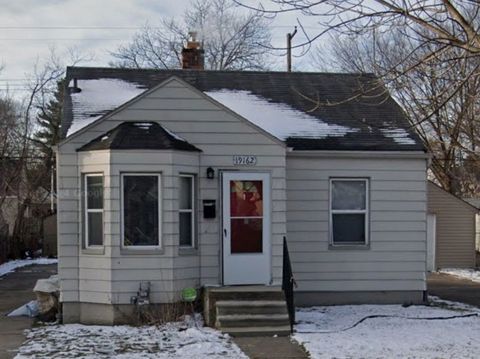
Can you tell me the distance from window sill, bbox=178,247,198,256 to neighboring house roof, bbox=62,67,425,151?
2951 mm

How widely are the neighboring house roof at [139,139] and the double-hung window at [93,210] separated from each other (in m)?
0.59

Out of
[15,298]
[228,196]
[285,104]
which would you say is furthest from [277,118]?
[15,298]

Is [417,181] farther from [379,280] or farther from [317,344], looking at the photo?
[317,344]

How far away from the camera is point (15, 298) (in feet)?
48.4

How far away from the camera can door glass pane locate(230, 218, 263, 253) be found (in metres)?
12.0

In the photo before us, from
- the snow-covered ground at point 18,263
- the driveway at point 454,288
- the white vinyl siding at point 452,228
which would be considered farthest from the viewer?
the white vinyl siding at point 452,228

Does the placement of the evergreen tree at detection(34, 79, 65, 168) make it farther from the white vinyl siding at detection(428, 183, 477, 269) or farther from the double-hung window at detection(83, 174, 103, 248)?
the double-hung window at detection(83, 174, 103, 248)

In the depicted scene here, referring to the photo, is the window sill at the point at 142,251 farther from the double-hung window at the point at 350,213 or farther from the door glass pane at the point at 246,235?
the double-hung window at the point at 350,213

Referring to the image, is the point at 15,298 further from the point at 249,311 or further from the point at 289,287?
the point at 289,287

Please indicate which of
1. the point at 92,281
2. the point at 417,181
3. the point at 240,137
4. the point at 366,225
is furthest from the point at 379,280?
the point at 92,281

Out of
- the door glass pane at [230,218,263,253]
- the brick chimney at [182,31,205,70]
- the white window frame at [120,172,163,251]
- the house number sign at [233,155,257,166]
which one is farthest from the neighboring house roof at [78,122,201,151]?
the brick chimney at [182,31,205,70]

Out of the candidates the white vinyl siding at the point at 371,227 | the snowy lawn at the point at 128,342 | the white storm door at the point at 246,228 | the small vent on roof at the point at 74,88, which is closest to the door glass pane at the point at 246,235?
the white storm door at the point at 246,228

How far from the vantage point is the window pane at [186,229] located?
38.1 ft

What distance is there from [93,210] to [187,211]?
165 cm
